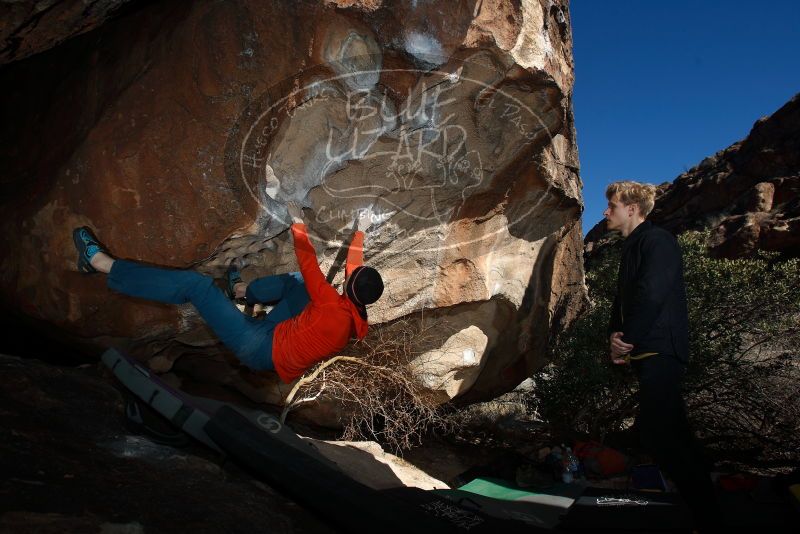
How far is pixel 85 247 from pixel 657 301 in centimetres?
333

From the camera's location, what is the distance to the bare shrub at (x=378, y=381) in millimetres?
4551

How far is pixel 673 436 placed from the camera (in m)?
2.44

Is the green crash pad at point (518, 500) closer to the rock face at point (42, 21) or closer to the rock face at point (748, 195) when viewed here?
the rock face at point (42, 21)

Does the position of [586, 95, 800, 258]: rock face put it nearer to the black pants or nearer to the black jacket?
the black jacket

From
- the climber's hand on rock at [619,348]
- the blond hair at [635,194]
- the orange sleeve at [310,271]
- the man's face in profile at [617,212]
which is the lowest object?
the orange sleeve at [310,271]

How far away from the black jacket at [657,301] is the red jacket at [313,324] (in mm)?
1502

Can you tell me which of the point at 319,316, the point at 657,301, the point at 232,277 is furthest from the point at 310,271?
the point at 657,301

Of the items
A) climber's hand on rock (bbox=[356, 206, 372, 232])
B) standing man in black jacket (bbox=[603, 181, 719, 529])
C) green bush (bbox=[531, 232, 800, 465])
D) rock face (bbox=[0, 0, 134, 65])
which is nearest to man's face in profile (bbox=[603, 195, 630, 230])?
standing man in black jacket (bbox=[603, 181, 719, 529])

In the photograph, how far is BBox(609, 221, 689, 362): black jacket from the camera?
2.55m

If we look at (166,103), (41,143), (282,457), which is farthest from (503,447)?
(41,143)

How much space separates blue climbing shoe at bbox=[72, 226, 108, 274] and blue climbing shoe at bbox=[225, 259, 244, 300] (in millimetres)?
780

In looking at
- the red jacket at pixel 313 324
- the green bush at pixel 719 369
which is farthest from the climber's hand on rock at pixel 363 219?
the green bush at pixel 719 369

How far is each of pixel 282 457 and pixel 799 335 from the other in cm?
640

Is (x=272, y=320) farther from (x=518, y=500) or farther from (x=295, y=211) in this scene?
(x=518, y=500)
